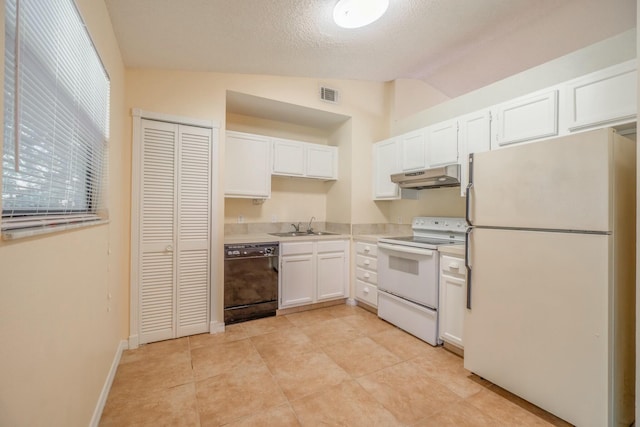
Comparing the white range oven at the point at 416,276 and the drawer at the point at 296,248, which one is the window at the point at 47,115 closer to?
the drawer at the point at 296,248

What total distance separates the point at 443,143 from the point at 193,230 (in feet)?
8.95

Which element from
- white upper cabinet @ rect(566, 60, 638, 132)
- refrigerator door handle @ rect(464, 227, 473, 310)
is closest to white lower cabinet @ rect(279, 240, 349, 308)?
refrigerator door handle @ rect(464, 227, 473, 310)

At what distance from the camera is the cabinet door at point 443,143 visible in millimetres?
2828

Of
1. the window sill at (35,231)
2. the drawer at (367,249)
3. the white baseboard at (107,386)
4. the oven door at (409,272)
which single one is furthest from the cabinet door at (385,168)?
the white baseboard at (107,386)

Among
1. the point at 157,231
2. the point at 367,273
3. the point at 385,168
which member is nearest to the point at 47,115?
the point at 157,231

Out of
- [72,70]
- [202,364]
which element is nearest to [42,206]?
[72,70]

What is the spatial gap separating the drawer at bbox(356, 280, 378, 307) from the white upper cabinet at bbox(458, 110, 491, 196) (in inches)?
61.1

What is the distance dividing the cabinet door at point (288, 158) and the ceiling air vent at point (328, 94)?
25.7 inches

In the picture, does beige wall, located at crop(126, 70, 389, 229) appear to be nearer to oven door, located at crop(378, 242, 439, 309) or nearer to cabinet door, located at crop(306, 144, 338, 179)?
cabinet door, located at crop(306, 144, 338, 179)

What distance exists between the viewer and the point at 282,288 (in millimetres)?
3266

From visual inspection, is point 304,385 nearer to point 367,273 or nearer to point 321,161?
point 367,273

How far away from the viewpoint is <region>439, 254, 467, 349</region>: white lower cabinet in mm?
2336

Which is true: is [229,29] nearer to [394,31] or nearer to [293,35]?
[293,35]

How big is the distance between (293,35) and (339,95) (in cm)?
140
